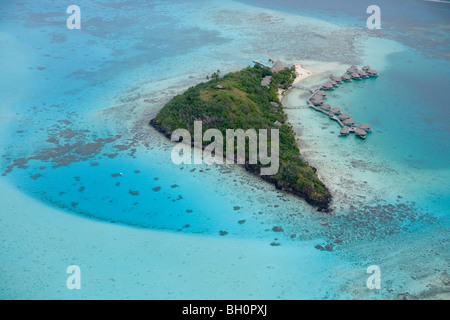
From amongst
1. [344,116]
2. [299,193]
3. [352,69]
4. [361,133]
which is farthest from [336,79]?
[299,193]

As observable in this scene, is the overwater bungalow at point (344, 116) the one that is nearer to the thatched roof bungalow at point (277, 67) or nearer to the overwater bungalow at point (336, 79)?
the overwater bungalow at point (336, 79)

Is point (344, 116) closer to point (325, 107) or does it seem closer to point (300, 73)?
point (325, 107)

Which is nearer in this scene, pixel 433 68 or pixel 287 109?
pixel 287 109

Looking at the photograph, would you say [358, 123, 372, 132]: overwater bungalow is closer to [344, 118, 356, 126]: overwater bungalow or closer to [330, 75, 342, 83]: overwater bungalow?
[344, 118, 356, 126]: overwater bungalow

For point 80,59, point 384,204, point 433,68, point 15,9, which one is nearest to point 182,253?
point 384,204

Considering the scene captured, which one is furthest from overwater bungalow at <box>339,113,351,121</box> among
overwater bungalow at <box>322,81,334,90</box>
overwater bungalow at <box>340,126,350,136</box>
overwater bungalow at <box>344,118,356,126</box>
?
overwater bungalow at <box>322,81,334,90</box>

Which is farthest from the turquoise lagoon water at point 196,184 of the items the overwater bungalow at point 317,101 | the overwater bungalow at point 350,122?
the overwater bungalow at point 317,101

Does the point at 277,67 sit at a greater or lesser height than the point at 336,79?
greater

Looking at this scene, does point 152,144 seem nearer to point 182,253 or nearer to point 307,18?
point 182,253
